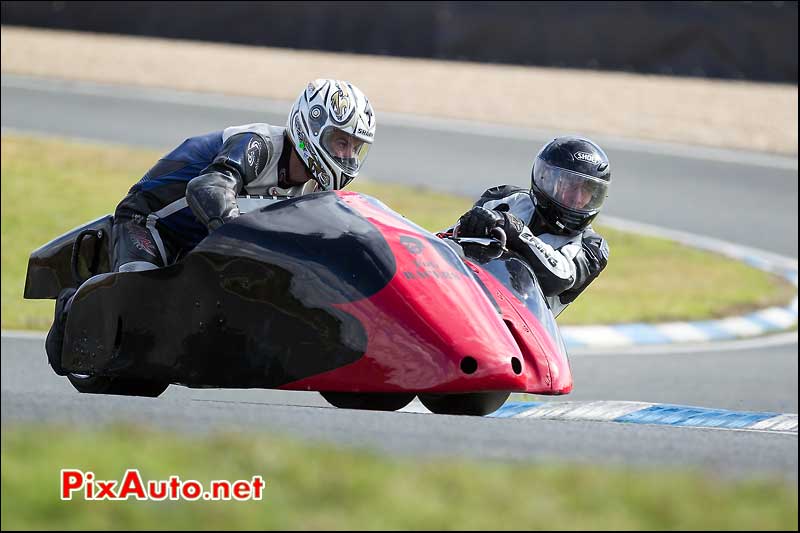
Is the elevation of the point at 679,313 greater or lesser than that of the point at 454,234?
lesser

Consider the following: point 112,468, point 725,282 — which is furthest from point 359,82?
point 112,468

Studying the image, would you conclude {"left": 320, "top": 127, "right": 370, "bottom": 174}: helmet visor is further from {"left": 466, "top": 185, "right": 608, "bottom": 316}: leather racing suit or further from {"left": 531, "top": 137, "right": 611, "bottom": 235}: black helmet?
{"left": 531, "top": 137, "right": 611, "bottom": 235}: black helmet

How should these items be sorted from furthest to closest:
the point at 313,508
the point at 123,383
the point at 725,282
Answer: the point at 725,282, the point at 123,383, the point at 313,508

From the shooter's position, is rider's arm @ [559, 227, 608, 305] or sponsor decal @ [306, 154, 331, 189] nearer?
sponsor decal @ [306, 154, 331, 189]

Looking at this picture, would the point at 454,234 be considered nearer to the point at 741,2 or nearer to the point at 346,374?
the point at 346,374

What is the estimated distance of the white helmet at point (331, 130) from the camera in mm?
5766

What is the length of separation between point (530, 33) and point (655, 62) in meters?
1.82

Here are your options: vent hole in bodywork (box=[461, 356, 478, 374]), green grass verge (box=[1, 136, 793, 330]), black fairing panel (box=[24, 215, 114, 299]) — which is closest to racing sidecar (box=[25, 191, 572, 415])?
vent hole in bodywork (box=[461, 356, 478, 374])

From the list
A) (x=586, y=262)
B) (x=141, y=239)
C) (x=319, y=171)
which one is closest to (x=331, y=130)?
(x=319, y=171)

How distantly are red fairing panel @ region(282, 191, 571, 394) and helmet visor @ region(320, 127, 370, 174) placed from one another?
80 cm

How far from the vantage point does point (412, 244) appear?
5168 mm

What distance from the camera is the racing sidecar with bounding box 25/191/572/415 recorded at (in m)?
4.86

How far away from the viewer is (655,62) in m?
19.8

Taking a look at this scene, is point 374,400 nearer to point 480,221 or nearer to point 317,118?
point 480,221
